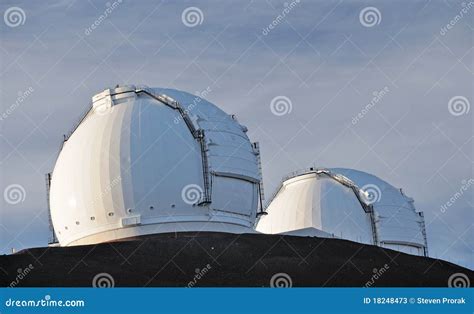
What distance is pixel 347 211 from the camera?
66.9 m

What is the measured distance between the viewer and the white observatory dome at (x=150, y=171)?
177 feet

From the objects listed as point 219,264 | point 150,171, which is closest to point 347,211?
point 150,171

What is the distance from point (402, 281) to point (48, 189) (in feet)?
54.9

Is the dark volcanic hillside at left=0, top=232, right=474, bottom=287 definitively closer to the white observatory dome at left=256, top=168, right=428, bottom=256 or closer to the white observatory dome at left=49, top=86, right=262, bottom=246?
the white observatory dome at left=49, top=86, right=262, bottom=246

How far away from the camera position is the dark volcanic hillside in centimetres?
4688

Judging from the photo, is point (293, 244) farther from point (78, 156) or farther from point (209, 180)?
point (78, 156)

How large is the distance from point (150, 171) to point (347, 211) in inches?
633

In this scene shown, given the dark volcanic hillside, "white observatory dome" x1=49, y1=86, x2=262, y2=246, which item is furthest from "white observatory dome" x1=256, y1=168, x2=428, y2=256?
the dark volcanic hillside

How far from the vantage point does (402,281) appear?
5072 centimetres

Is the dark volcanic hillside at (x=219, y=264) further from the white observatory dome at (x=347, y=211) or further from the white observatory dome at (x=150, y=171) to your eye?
the white observatory dome at (x=347, y=211)

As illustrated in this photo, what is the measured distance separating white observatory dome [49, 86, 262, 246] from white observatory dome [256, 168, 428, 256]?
10.1 meters

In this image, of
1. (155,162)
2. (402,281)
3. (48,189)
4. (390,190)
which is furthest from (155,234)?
(390,190)

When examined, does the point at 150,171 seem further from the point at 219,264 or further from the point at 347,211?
the point at 347,211

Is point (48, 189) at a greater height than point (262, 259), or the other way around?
point (262, 259)
